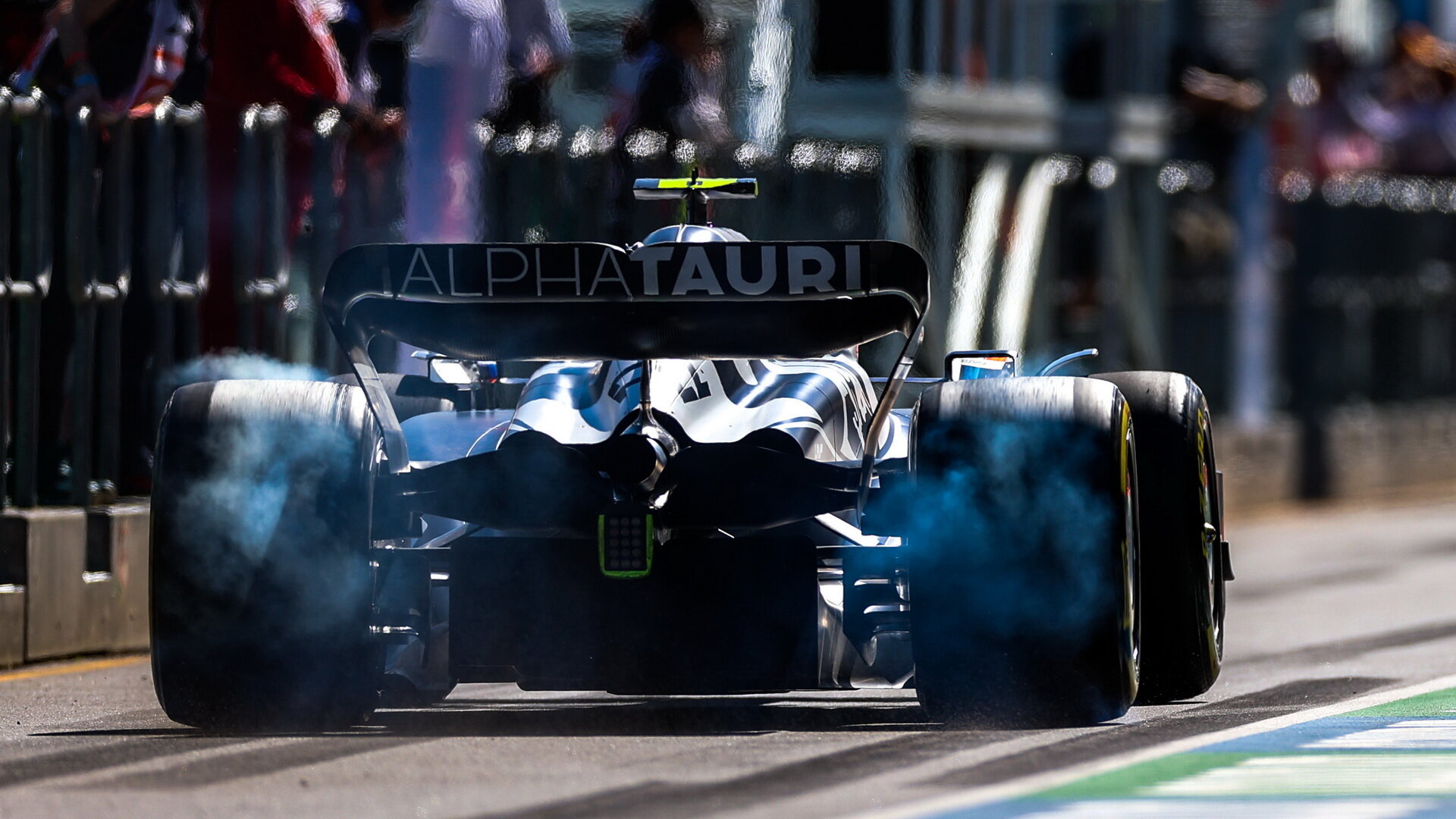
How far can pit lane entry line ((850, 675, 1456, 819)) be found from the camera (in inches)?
256

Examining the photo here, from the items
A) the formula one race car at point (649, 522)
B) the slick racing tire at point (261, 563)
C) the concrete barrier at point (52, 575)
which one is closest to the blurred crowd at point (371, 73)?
the concrete barrier at point (52, 575)

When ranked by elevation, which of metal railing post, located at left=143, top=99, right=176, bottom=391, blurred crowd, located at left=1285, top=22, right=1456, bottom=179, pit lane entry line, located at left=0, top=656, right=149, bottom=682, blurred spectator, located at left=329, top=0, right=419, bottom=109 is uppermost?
blurred crowd, located at left=1285, top=22, right=1456, bottom=179

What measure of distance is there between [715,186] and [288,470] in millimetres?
1973

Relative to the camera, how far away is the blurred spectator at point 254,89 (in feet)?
40.6

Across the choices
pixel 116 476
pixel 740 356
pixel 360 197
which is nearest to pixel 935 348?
pixel 360 197

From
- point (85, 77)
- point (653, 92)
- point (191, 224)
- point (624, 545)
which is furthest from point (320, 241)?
point (624, 545)

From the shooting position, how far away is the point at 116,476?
1148 cm

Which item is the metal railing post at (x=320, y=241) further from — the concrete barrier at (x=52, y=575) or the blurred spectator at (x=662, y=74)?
the blurred spectator at (x=662, y=74)

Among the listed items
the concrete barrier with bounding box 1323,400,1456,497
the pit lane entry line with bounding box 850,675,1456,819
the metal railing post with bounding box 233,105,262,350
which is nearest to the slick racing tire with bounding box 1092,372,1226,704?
the pit lane entry line with bounding box 850,675,1456,819

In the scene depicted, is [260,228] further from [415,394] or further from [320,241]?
[415,394]

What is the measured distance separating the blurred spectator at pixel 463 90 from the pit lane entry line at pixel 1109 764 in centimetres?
637

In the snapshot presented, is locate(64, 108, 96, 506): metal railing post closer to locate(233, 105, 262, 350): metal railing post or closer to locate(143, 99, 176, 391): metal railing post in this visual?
locate(143, 99, 176, 391): metal railing post

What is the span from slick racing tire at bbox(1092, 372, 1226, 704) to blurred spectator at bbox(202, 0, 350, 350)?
472cm

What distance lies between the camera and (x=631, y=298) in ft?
25.3
